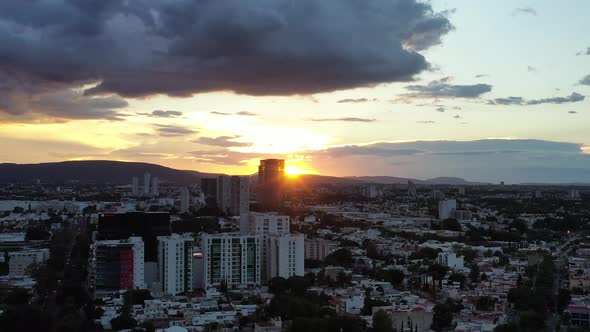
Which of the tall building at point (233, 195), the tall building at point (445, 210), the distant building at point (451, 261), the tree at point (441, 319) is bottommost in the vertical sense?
the tree at point (441, 319)

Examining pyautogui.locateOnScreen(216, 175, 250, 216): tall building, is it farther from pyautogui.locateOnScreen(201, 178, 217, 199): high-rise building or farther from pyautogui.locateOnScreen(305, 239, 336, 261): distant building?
pyautogui.locateOnScreen(305, 239, 336, 261): distant building

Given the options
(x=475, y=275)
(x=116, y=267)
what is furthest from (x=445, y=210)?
(x=116, y=267)

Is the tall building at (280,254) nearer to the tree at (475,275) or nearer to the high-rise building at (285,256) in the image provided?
the high-rise building at (285,256)

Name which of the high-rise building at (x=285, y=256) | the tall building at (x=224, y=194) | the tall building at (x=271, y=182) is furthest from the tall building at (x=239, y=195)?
the high-rise building at (x=285, y=256)

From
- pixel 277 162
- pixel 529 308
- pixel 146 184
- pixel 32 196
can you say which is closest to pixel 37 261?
pixel 529 308

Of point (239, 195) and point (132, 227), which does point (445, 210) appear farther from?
point (132, 227)

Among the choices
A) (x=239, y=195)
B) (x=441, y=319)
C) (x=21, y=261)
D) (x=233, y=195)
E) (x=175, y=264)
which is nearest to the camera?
(x=441, y=319)

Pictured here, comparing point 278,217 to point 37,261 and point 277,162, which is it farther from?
point 277,162

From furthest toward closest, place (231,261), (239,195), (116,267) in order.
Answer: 1. (239,195)
2. (231,261)
3. (116,267)
